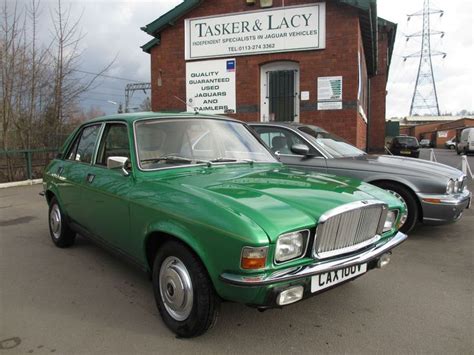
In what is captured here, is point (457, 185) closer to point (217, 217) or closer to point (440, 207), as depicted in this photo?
point (440, 207)

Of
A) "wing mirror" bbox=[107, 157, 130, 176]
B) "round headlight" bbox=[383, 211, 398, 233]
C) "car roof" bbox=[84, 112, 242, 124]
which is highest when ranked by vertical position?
"car roof" bbox=[84, 112, 242, 124]

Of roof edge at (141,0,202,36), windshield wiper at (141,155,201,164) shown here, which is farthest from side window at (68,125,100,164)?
roof edge at (141,0,202,36)

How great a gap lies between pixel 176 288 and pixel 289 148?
3816 mm

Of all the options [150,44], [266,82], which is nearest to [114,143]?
[266,82]

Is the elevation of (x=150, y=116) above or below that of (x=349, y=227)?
above

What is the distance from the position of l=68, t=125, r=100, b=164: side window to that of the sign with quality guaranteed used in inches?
331

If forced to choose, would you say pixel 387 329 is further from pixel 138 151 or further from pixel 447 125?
pixel 447 125

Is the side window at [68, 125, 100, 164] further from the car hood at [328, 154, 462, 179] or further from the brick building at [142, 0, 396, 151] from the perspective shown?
the brick building at [142, 0, 396, 151]

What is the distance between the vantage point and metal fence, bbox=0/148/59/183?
12.2 metres

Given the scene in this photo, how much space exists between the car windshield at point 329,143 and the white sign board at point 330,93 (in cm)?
505

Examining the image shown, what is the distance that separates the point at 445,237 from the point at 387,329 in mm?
3074

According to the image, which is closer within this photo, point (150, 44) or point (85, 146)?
point (85, 146)

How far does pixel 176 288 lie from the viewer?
2.86 m

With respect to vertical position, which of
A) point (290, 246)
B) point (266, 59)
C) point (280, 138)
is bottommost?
point (290, 246)
